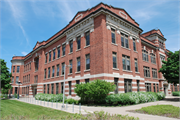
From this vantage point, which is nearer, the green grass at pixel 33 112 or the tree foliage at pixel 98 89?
the green grass at pixel 33 112

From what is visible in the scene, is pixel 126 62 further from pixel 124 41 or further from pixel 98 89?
pixel 98 89

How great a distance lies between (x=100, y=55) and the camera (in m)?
19.4

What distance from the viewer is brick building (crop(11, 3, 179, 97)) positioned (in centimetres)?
2005

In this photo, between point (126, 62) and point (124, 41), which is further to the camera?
point (124, 41)

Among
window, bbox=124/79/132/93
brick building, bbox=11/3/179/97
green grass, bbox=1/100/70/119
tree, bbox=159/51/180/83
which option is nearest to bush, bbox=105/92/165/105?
brick building, bbox=11/3/179/97

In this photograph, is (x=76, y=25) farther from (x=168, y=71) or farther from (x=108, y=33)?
(x=168, y=71)

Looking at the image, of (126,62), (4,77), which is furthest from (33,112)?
(4,77)

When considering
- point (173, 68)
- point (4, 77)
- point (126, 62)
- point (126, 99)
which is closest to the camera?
point (126, 99)

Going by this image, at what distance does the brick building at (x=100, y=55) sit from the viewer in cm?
2005

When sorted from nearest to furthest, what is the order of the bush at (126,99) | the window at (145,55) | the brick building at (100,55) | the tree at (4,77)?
the bush at (126,99), the brick building at (100,55), the tree at (4,77), the window at (145,55)

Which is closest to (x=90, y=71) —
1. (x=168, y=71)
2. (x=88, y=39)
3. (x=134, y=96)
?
(x=88, y=39)

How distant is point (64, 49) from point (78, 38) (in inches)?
212

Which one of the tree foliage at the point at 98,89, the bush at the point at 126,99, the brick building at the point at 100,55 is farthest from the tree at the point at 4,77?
the bush at the point at 126,99

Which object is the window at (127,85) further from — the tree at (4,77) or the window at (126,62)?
the tree at (4,77)
